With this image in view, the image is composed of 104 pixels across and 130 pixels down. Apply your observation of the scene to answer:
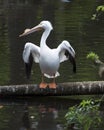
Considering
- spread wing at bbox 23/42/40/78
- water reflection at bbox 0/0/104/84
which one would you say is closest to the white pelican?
spread wing at bbox 23/42/40/78

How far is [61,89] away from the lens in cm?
1203

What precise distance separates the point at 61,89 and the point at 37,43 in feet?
23.9

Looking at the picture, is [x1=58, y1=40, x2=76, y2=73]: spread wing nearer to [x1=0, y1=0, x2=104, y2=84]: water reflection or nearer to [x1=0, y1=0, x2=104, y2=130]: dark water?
[x1=0, y1=0, x2=104, y2=130]: dark water

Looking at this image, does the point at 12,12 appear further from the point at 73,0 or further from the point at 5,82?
the point at 5,82

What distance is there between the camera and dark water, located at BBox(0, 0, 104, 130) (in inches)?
444

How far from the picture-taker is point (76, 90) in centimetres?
1195

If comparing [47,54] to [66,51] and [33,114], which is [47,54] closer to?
[66,51]

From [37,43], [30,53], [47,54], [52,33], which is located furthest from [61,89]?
[52,33]

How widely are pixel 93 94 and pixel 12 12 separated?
58.4 ft

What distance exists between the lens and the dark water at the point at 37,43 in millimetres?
11266

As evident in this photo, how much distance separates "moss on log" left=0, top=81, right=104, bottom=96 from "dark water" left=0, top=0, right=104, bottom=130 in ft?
0.71

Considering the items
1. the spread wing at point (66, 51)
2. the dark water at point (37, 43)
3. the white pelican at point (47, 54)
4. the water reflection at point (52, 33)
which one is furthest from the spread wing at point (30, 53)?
the water reflection at point (52, 33)

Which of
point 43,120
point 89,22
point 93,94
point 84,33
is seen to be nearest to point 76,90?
point 93,94

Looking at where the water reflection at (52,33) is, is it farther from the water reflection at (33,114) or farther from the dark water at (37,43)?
the water reflection at (33,114)
